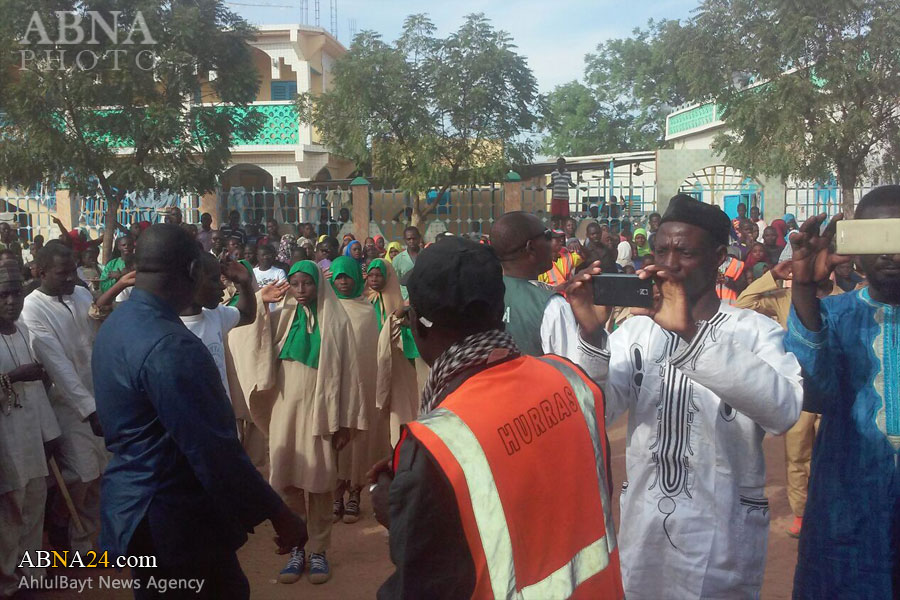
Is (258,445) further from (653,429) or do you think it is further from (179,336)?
(653,429)

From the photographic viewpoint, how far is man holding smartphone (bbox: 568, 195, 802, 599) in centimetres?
232

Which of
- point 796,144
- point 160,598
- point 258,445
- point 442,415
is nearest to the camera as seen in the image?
point 442,415

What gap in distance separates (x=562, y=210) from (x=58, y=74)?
8119mm

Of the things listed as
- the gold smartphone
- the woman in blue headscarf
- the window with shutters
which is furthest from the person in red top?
the window with shutters

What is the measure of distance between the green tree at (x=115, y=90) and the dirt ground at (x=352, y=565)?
921 centimetres

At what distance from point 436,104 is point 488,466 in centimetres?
1671

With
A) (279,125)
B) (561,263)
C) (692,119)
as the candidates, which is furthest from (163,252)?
(692,119)

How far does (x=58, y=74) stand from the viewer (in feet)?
41.5

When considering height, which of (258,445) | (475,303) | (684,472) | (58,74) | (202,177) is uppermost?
(58,74)

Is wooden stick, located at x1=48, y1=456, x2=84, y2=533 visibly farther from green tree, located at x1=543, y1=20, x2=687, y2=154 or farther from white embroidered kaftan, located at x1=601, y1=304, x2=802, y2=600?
green tree, located at x1=543, y1=20, x2=687, y2=154

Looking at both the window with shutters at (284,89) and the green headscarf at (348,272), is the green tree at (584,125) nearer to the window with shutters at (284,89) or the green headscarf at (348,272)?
the window with shutters at (284,89)

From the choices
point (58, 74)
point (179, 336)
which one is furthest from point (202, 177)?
point (179, 336)

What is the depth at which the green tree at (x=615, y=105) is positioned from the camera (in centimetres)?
4338

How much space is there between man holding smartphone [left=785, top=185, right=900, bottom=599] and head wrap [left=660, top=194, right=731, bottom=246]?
0.36 m
